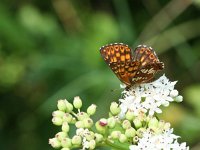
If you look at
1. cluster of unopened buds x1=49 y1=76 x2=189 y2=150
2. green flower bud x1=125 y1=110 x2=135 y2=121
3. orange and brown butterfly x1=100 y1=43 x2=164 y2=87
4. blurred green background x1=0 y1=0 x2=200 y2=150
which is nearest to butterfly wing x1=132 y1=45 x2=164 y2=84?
orange and brown butterfly x1=100 y1=43 x2=164 y2=87

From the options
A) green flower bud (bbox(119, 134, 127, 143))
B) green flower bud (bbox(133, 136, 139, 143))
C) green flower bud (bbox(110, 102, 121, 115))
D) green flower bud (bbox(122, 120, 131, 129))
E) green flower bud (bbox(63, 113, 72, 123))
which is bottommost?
green flower bud (bbox(119, 134, 127, 143))

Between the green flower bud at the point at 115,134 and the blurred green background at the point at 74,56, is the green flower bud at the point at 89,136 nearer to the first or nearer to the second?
the green flower bud at the point at 115,134

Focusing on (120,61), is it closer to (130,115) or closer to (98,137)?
(130,115)

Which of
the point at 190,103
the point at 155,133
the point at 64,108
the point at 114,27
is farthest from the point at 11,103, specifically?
the point at 155,133

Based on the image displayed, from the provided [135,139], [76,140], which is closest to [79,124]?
[76,140]

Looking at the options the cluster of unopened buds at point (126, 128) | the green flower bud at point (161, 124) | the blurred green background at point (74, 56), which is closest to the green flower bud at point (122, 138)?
the cluster of unopened buds at point (126, 128)

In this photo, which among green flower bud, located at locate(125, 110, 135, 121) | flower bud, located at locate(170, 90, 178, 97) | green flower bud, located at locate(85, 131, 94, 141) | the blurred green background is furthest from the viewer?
the blurred green background

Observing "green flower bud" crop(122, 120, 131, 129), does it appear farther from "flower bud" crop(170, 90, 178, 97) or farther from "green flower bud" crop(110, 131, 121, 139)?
"flower bud" crop(170, 90, 178, 97)

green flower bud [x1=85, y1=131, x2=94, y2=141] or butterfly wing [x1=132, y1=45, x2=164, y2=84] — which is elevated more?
butterfly wing [x1=132, y1=45, x2=164, y2=84]
